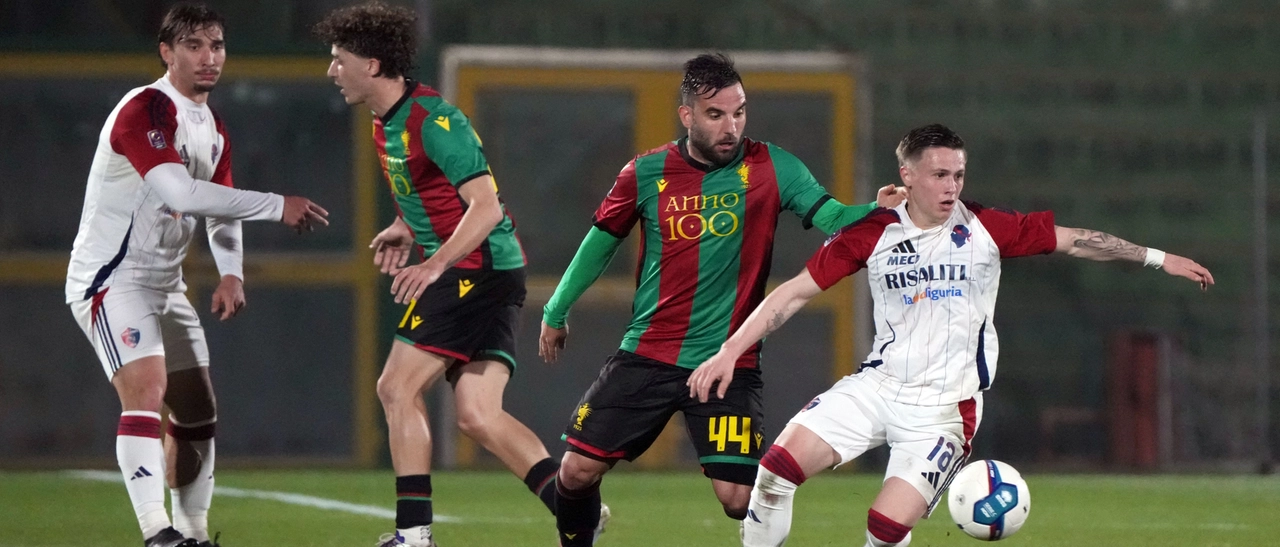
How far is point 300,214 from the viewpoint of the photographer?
473 cm

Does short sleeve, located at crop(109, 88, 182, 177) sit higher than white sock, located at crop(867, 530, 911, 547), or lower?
higher

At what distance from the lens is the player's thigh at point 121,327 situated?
15.9 ft

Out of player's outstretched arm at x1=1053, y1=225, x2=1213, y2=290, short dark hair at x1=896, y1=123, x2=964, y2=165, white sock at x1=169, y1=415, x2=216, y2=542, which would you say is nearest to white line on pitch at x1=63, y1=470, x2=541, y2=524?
white sock at x1=169, y1=415, x2=216, y2=542

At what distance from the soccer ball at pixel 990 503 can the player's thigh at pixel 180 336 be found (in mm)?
2359

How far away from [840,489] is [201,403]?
407 cm

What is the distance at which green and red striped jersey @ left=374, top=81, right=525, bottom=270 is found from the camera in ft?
16.1

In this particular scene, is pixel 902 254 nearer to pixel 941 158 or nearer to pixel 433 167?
pixel 941 158

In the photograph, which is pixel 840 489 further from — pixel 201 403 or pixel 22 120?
pixel 22 120

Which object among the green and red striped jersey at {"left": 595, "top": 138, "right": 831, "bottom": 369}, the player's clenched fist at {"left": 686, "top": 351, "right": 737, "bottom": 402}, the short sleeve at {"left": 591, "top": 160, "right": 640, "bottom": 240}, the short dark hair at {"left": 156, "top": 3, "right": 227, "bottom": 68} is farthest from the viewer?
the short dark hair at {"left": 156, "top": 3, "right": 227, "bottom": 68}

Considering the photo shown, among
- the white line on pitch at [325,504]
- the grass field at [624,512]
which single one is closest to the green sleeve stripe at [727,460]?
the grass field at [624,512]

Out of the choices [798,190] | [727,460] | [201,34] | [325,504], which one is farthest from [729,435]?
[325,504]

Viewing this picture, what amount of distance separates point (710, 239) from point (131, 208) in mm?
1782

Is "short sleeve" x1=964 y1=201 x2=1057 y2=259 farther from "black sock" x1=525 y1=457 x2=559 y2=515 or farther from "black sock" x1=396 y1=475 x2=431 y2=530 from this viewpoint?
"black sock" x1=396 y1=475 x2=431 y2=530

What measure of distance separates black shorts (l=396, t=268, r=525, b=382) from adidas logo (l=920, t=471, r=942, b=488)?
151cm
